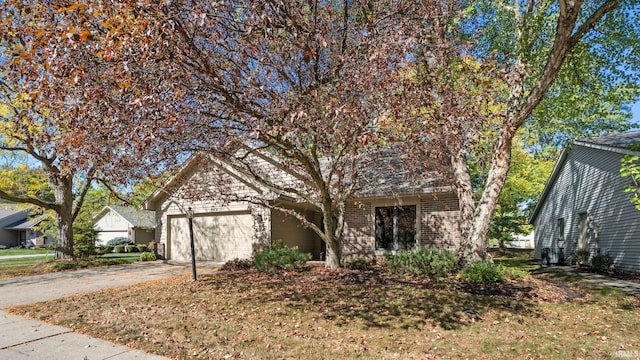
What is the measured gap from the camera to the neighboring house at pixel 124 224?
3300 centimetres

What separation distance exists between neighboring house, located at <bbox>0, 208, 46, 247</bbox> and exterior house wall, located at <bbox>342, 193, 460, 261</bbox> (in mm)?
39908

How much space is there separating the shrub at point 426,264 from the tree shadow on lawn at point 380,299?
0.65 metres

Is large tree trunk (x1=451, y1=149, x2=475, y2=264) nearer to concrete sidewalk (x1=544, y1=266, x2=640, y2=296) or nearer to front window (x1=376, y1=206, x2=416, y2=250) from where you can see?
front window (x1=376, y1=206, x2=416, y2=250)

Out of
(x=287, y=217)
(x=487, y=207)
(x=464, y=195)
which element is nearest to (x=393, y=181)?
(x=464, y=195)

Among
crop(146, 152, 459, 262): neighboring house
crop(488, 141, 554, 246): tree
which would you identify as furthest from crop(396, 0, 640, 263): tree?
crop(488, 141, 554, 246): tree

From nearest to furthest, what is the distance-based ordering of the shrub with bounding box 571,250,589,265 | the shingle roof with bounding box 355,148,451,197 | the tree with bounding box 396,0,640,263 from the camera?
the tree with bounding box 396,0,640,263 → the shingle roof with bounding box 355,148,451,197 → the shrub with bounding box 571,250,589,265

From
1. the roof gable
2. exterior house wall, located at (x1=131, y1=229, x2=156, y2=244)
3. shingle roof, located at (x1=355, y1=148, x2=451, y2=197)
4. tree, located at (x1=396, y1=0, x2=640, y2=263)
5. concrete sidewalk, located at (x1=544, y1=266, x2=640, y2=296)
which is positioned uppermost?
tree, located at (x1=396, y1=0, x2=640, y2=263)

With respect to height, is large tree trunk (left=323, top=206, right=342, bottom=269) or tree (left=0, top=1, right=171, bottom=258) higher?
tree (left=0, top=1, right=171, bottom=258)

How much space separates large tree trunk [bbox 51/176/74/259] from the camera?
16.2 meters

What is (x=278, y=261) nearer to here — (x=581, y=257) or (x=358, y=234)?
(x=358, y=234)

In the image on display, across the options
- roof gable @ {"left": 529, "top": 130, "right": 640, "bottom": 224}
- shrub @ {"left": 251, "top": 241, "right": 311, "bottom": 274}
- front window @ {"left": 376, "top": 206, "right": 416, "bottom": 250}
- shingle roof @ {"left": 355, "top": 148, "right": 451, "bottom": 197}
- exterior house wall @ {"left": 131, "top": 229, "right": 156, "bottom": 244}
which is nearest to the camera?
shrub @ {"left": 251, "top": 241, "right": 311, "bottom": 274}

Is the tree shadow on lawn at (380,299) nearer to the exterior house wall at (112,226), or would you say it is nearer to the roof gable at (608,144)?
the roof gable at (608,144)

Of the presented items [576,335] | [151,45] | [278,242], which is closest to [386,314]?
[576,335]

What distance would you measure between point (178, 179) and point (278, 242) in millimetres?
4344
